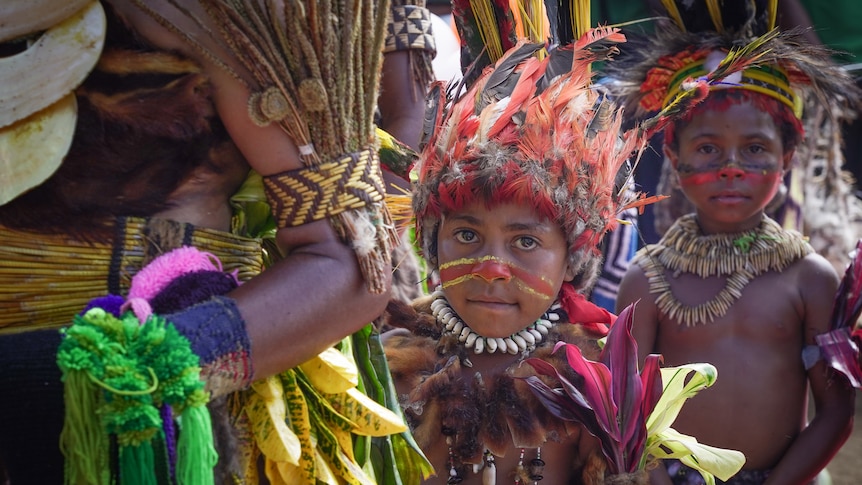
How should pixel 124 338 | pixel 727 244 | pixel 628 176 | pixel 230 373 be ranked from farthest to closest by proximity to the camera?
1. pixel 727 244
2. pixel 628 176
3. pixel 230 373
4. pixel 124 338

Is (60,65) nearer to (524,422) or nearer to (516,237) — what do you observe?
(516,237)

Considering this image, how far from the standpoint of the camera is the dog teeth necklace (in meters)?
2.83

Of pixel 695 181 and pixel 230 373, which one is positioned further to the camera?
pixel 695 181

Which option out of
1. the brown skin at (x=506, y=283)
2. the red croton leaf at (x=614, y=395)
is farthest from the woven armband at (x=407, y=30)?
the red croton leaf at (x=614, y=395)

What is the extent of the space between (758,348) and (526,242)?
165 cm

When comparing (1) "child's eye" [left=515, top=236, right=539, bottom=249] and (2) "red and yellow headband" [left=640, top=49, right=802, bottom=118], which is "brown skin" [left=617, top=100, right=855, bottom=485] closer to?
(2) "red and yellow headband" [left=640, top=49, right=802, bottom=118]

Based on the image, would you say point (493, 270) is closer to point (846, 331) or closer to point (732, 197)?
point (732, 197)

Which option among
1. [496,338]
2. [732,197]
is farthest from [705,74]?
[496,338]

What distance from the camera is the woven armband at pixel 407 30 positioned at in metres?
2.79

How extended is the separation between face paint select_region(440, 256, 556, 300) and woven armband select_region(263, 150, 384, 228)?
93 centimetres

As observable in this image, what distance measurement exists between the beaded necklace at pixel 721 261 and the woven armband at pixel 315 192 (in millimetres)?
2391

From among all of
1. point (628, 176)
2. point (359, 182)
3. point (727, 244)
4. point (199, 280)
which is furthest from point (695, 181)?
point (199, 280)

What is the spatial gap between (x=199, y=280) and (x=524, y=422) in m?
1.36

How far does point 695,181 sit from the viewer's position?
13.3 ft
